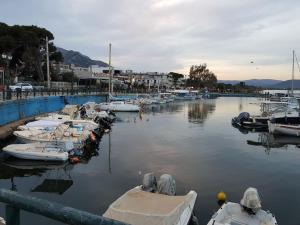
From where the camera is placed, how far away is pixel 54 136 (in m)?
25.1

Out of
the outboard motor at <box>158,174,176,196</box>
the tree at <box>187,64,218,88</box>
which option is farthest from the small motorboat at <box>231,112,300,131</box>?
the tree at <box>187,64,218,88</box>

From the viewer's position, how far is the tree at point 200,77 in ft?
573

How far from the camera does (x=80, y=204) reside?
52.3ft

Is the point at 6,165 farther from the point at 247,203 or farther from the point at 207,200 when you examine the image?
the point at 247,203

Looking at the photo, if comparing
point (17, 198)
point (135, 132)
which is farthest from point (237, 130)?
point (17, 198)

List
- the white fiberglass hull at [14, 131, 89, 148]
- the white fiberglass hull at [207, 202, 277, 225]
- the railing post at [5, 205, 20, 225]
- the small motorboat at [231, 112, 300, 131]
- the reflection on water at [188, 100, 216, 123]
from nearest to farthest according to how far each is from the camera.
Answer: the railing post at [5, 205, 20, 225] < the white fiberglass hull at [207, 202, 277, 225] < the white fiberglass hull at [14, 131, 89, 148] < the small motorboat at [231, 112, 300, 131] < the reflection on water at [188, 100, 216, 123]

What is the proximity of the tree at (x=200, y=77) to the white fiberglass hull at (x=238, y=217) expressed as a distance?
536ft

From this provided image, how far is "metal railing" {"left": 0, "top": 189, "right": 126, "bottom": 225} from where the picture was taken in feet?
7.47

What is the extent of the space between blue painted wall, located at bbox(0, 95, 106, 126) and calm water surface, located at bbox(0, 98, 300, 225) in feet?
29.0

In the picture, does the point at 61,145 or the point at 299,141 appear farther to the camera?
the point at 299,141

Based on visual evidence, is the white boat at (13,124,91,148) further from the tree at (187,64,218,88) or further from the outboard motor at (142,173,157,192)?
the tree at (187,64,218,88)

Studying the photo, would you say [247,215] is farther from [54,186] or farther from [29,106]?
[29,106]

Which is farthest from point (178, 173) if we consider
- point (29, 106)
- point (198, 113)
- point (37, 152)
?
point (198, 113)

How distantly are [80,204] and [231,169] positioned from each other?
10.7 meters
